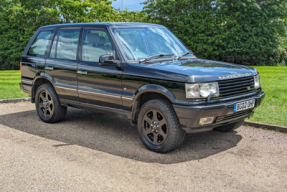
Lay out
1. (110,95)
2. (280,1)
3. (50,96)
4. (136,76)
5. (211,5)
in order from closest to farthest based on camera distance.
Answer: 1. (136,76)
2. (110,95)
3. (50,96)
4. (280,1)
5. (211,5)

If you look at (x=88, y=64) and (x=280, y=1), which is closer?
(x=88, y=64)

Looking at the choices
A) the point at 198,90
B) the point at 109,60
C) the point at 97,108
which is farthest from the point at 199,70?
the point at 97,108

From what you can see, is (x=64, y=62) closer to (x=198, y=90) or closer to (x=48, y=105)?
(x=48, y=105)

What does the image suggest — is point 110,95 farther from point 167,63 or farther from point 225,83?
point 225,83

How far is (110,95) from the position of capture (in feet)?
19.7

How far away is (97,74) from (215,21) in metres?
35.9

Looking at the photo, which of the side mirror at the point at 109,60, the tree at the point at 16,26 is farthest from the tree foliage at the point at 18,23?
the side mirror at the point at 109,60

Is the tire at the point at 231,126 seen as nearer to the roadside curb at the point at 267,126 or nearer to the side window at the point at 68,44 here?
the roadside curb at the point at 267,126

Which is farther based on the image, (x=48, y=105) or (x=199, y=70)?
(x=48, y=105)

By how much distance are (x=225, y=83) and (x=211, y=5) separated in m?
37.9

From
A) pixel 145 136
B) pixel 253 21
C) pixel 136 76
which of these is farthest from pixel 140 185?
pixel 253 21

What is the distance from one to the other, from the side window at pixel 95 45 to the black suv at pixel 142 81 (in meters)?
0.02

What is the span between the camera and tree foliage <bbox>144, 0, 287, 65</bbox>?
122ft

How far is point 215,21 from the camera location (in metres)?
39.9
